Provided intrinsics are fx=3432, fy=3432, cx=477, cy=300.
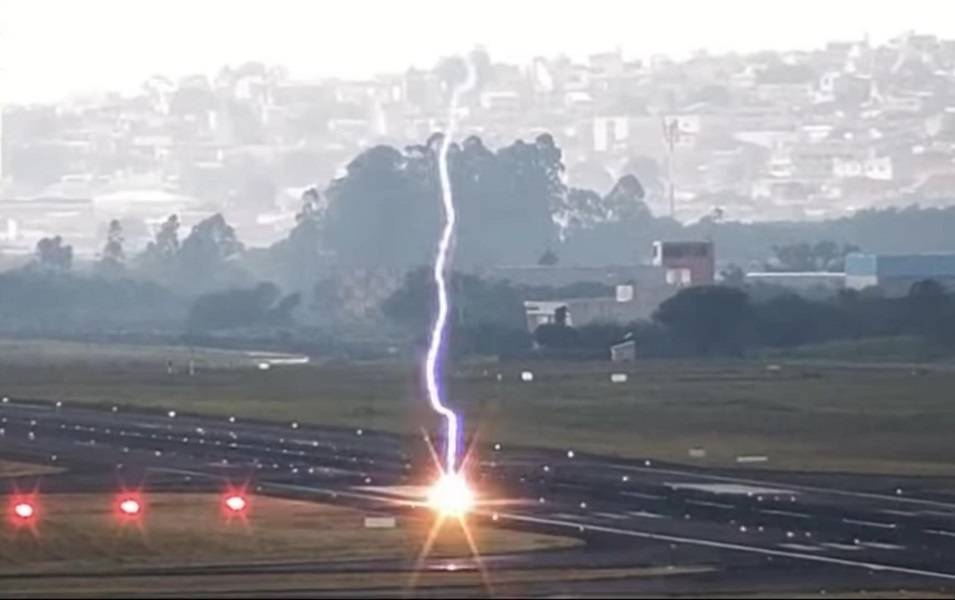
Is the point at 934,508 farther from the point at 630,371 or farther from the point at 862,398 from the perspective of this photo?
the point at 630,371

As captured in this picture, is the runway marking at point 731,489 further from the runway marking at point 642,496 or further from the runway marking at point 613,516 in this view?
the runway marking at point 613,516

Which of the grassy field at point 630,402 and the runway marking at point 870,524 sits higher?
the grassy field at point 630,402

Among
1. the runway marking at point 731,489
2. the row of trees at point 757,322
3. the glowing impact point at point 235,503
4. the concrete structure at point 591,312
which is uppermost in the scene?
the concrete structure at point 591,312

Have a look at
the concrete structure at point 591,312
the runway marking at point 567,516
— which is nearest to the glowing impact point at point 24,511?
the runway marking at point 567,516

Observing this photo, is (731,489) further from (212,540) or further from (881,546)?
(212,540)

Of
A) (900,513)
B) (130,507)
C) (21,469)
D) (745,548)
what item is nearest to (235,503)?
(130,507)

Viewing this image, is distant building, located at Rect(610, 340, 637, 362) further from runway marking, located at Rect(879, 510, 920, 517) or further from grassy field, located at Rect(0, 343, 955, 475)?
runway marking, located at Rect(879, 510, 920, 517)

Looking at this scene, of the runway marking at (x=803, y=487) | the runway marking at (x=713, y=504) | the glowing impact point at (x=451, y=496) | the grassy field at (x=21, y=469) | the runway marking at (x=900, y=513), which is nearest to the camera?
the runway marking at (x=900, y=513)

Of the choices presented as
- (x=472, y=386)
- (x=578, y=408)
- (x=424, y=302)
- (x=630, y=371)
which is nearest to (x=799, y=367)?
(x=630, y=371)
